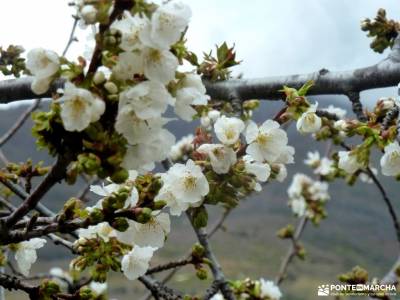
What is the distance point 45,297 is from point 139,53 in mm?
920

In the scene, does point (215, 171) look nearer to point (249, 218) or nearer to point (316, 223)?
point (316, 223)

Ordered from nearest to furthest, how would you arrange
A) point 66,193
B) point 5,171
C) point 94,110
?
1. point 94,110
2. point 5,171
3. point 66,193

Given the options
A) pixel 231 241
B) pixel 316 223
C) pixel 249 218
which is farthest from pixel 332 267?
pixel 316 223

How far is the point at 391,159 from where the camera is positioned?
6.47 ft

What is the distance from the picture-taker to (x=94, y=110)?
1134mm

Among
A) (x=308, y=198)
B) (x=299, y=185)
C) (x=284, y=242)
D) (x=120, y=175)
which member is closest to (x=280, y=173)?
(x=120, y=175)

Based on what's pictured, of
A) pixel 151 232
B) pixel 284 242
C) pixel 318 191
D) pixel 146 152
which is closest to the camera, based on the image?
pixel 146 152

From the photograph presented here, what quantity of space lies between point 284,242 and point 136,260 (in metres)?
131

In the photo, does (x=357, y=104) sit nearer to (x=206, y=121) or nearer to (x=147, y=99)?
(x=206, y=121)

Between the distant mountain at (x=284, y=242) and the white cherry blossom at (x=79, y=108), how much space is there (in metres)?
79.9

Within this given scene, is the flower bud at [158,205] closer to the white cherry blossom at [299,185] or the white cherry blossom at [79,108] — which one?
the white cherry blossom at [79,108]
